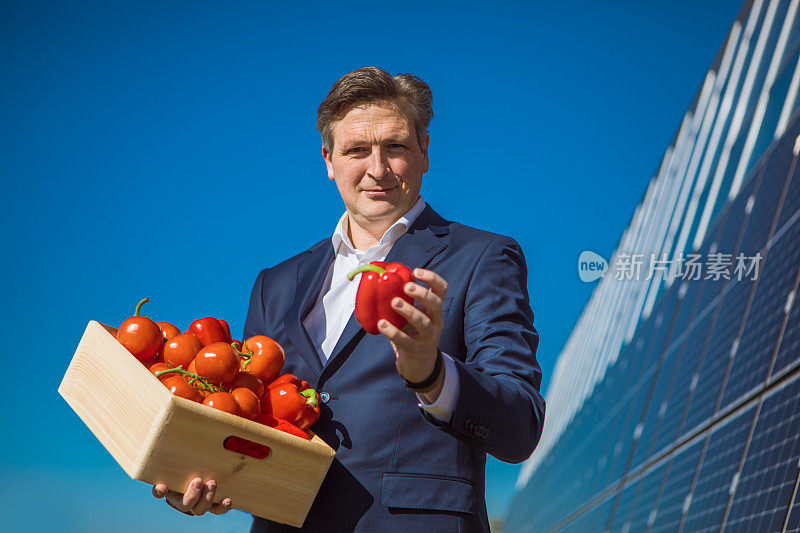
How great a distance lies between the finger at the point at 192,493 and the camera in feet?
7.33

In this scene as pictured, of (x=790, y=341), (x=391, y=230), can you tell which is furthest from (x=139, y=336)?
(x=790, y=341)

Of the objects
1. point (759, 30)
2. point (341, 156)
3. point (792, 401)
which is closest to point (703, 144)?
point (759, 30)

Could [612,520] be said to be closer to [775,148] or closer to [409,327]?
[775,148]

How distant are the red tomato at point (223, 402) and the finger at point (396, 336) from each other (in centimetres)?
60

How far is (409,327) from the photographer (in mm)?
1884

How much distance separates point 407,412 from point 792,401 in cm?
281

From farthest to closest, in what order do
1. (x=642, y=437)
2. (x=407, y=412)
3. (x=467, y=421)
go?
(x=642, y=437)
(x=407, y=412)
(x=467, y=421)

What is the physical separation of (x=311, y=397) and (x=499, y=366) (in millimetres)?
565

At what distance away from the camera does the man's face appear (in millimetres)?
2789

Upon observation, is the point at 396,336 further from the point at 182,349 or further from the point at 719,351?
the point at 719,351

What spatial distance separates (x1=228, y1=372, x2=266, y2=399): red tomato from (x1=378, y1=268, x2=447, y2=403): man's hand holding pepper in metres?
0.72

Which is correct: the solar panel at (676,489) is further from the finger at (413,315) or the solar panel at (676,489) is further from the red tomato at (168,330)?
the finger at (413,315)

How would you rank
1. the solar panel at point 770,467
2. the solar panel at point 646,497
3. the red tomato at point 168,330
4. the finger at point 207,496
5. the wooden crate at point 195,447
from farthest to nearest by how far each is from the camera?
1. the solar panel at point 646,497
2. the solar panel at point 770,467
3. the red tomato at point 168,330
4. the finger at point 207,496
5. the wooden crate at point 195,447

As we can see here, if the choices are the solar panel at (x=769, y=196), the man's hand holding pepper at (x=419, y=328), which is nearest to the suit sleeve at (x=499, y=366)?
the man's hand holding pepper at (x=419, y=328)
